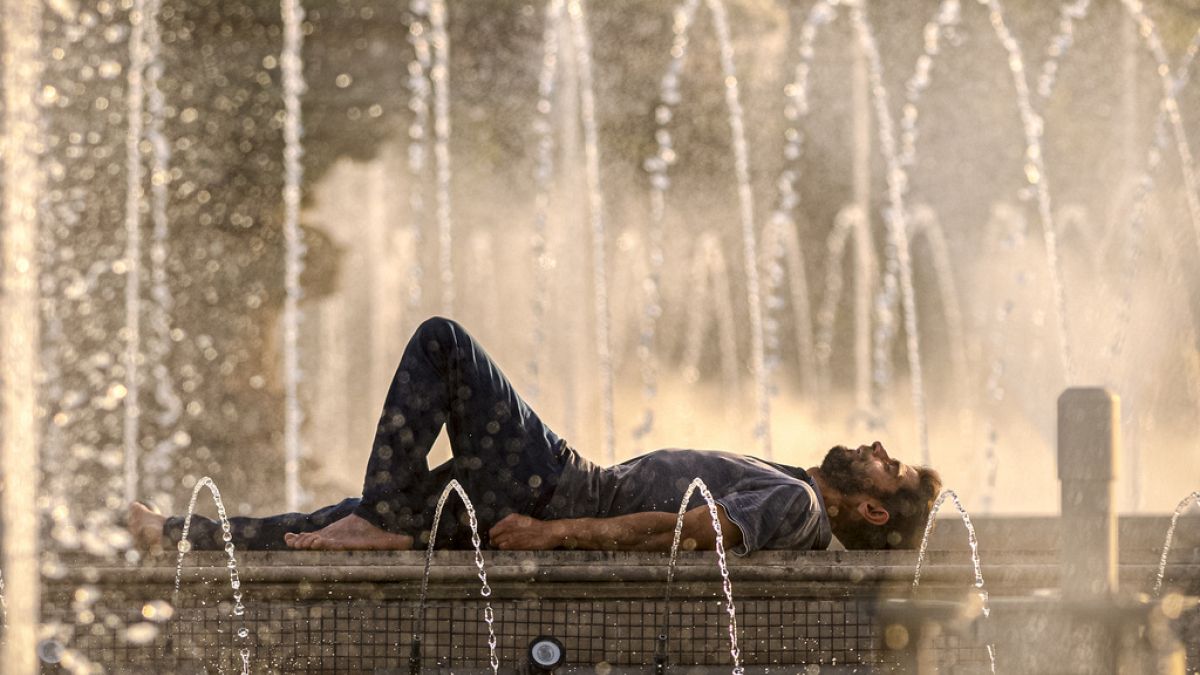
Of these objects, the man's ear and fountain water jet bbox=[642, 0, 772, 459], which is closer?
the man's ear

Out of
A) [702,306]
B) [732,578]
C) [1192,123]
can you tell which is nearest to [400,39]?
[702,306]

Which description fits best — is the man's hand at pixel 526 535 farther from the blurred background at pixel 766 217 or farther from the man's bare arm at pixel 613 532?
the blurred background at pixel 766 217

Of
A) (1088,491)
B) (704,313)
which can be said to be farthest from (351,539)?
(704,313)

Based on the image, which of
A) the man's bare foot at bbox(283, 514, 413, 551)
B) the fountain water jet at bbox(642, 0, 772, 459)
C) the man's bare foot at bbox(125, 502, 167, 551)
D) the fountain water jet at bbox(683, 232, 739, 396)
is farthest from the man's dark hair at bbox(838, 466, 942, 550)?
the fountain water jet at bbox(683, 232, 739, 396)

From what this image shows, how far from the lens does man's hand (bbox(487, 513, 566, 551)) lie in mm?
4008

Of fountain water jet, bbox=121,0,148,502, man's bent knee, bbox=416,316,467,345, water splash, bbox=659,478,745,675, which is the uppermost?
fountain water jet, bbox=121,0,148,502

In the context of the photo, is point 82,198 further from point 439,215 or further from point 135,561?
point 135,561

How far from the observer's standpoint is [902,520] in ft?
13.8

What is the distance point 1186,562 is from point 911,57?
10.6 meters

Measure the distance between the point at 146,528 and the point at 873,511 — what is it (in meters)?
1.72

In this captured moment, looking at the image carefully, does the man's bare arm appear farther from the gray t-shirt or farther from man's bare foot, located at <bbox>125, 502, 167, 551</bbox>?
man's bare foot, located at <bbox>125, 502, 167, 551</bbox>

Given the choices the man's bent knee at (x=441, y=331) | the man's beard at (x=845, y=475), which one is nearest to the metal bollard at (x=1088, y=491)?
the man's beard at (x=845, y=475)

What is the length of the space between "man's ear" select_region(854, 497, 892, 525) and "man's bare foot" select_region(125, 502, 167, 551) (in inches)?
64.9

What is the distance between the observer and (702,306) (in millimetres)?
14938
